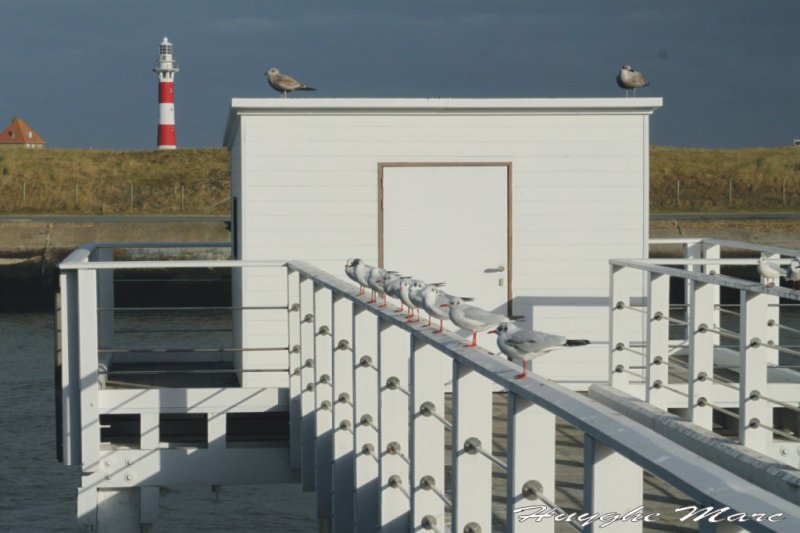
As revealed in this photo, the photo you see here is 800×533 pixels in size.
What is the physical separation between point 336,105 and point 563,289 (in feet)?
7.66

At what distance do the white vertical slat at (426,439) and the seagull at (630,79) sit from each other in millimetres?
8250

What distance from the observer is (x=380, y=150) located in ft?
34.5

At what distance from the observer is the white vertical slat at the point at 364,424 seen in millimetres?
5723

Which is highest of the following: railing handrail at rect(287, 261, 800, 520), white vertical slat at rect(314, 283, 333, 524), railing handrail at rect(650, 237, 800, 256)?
railing handrail at rect(650, 237, 800, 256)

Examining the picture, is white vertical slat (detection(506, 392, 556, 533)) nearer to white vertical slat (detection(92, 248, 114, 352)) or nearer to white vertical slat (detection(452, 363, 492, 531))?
white vertical slat (detection(452, 363, 492, 531))

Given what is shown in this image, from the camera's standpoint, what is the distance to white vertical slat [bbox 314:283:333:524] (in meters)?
7.04

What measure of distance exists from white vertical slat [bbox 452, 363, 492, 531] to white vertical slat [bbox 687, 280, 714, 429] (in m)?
3.64

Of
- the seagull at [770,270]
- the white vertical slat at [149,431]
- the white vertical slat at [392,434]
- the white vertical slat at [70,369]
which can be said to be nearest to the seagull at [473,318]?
the white vertical slat at [392,434]

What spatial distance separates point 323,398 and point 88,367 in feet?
5.85

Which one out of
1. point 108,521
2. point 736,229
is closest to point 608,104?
point 108,521

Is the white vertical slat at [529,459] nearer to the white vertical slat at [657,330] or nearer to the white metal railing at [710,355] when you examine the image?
the white metal railing at [710,355]

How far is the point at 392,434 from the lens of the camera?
16.9 feet

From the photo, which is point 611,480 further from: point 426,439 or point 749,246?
point 749,246

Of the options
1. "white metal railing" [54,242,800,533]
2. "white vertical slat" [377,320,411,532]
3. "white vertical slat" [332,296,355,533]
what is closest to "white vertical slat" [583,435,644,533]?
"white metal railing" [54,242,800,533]
